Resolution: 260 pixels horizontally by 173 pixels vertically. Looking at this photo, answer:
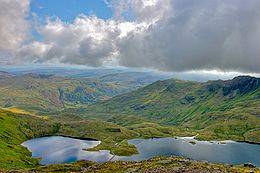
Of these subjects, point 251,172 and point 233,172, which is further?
point 251,172

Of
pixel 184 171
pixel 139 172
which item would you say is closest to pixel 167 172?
pixel 184 171

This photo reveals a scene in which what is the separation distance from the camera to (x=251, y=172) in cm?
19600

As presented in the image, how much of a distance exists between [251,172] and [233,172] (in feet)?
60.3

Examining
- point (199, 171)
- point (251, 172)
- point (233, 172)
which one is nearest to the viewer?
point (199, 171)

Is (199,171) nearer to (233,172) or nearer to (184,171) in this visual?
(184,171)

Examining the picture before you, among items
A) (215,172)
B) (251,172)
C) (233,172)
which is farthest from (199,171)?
(251,172)

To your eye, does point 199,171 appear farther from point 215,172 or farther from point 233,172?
point 233,172

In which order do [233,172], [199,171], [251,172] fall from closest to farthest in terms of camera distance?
[199,171] → [233,172] → [251,172]

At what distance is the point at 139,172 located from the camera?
190 meters

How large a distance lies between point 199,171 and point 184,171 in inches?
323

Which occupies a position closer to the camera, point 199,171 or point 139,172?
point 199,171

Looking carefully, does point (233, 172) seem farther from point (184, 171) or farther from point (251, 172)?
point (184, 171)

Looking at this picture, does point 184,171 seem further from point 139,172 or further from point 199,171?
point 139,172

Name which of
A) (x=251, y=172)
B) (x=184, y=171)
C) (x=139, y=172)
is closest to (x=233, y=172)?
(x=251, y=172)
